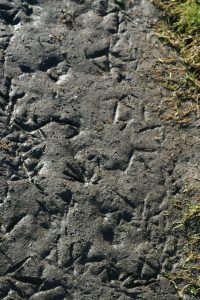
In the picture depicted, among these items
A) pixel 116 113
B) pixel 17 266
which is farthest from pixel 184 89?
pixel 17 266

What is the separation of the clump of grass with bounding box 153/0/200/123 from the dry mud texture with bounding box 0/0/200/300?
9cm

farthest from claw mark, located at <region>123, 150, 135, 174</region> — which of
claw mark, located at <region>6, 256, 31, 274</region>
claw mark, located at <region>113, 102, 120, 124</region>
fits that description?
claw mark, located at <region>6, 256, 31, 274</region>

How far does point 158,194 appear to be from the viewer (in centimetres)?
357

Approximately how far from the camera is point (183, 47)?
407cm

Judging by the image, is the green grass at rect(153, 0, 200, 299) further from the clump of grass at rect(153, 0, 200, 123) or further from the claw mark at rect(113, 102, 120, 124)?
the claw mark at rect(113, 102, 120, 124)

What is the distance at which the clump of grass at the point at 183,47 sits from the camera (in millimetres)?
3863

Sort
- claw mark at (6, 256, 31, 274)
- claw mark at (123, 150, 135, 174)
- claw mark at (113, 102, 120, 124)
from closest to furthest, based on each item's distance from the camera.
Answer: claw mark at (6, 256, 31, 274)
claw mark at (123, 150, 135, 174)
claw mark at (113, 102, 120, 124)

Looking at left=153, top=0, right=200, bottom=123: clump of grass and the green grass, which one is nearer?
the green grass

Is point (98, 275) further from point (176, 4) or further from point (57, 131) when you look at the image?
point (176, 4)

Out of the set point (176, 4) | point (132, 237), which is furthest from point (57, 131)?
point (176, 4)

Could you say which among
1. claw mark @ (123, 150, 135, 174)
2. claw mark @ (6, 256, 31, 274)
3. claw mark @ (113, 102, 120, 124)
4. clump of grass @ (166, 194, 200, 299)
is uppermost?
claw mark @ (113, 102, 120, 124)

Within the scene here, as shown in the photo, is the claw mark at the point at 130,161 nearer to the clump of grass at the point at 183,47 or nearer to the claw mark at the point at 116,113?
the claw mark at the point at 116,113

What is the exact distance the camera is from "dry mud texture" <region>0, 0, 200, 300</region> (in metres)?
3.35

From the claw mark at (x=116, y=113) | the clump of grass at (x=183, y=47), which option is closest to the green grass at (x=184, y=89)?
the clump of grass at (x=183, y=47)
